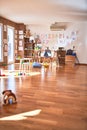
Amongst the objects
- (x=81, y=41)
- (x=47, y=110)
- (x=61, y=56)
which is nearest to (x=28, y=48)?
(x=61, y=56)

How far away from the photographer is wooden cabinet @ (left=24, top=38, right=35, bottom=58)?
9.06 m

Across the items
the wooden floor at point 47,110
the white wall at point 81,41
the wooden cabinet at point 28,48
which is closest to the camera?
the wooden floor at point 47,110

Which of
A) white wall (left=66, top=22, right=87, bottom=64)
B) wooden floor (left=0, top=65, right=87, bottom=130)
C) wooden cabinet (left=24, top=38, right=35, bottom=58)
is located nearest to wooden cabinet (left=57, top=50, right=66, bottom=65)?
white wall (left=66, top=22, right=87, bottom=64)

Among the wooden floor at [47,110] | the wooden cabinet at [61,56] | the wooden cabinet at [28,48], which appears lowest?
the wooden floor at [47,110]

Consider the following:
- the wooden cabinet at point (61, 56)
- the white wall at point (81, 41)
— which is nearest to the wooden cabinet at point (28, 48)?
the wooden cabinet at point (61, 56)

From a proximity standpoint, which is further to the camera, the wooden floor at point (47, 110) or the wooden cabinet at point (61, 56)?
the wooden cabinet at point (61, 56)

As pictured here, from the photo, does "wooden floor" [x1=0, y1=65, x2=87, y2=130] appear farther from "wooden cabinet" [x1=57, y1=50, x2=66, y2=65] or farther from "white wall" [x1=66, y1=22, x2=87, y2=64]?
"white wall" [x1=66, y1=22, x2=87, y2=64]

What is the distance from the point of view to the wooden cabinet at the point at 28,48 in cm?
906

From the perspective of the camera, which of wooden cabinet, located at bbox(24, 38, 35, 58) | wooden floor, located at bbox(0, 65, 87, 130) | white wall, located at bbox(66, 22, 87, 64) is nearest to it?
wooden floor, located at bbox(0, 65, 87, 130)

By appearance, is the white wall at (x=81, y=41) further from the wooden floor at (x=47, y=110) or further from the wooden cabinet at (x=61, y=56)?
the wooden floor at (x=47, y=110)

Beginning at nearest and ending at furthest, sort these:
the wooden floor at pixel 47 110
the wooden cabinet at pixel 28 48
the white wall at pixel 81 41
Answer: the wooden floor at pixel 47 110 < the white wall at pixel 81 41 < the wooden cabinet at pixel 28 48

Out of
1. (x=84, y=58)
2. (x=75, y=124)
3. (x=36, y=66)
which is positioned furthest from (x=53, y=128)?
(x=84, y=58)

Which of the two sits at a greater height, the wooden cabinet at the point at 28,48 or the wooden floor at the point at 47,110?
the wooden cabinet at the point at 28,48

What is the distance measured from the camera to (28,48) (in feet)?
30.0
